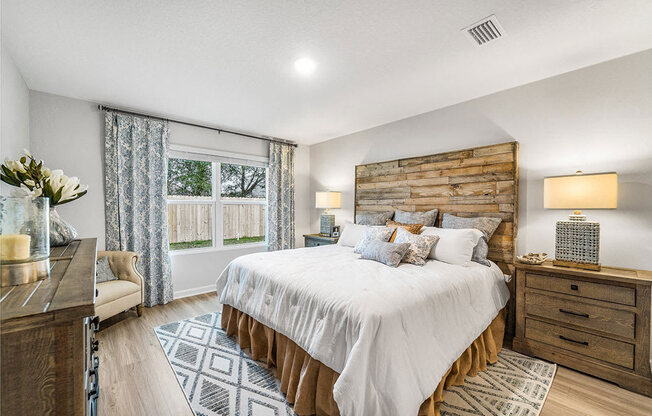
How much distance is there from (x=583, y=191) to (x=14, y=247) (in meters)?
3.17

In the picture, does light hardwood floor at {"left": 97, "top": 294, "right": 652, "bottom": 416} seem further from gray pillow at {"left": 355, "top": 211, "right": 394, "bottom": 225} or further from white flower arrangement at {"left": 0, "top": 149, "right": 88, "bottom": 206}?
gray pillow at {"left": 355, "top": 211, "right": 394, "bottom": 225}

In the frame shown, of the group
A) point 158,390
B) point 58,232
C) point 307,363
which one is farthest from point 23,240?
point 158,390

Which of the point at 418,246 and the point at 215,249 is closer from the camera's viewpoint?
the point at 418,246

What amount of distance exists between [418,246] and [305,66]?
1.90 m

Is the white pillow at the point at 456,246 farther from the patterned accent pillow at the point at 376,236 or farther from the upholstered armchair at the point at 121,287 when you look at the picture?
the upholstered armchair at the point at 121,287

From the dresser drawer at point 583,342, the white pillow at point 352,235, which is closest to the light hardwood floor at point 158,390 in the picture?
the dresser drawer at point 583,342

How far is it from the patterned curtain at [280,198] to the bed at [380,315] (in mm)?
1780

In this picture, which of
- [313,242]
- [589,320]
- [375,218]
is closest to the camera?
[589,320]

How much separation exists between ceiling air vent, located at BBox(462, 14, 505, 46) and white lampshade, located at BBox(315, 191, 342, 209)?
2789 millimetres

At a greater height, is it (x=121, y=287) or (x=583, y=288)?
(x=583, y=288)

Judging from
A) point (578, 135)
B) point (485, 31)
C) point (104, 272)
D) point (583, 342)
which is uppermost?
point (485, 31)

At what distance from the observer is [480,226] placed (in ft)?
9.07

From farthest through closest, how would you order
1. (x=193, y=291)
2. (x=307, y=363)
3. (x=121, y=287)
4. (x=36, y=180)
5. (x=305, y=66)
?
(x=193, y=291)
(x=121, y=287)
(x=305, y=66)
(x=307, y=363)
(x=36, y=180)

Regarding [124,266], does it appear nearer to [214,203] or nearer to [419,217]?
[214,203]
